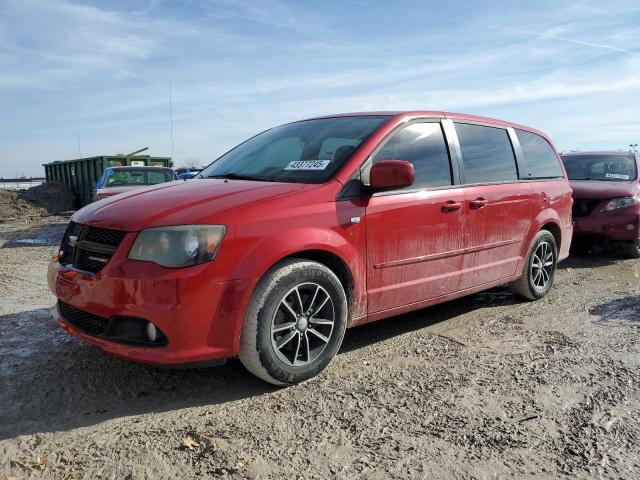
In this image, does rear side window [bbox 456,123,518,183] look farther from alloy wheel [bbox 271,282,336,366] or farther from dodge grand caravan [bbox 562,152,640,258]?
dodge grand caravan [bbox 562,152,640,258]

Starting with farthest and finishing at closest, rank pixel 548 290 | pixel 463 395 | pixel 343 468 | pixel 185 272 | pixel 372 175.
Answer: pixel 548 290 → pixel 372 175 → pixel 463 395 → pixel 185 272 → pixel 343 468

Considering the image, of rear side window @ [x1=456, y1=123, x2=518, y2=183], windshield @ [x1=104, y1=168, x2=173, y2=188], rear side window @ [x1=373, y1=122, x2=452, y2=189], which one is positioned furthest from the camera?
windshield @ [x1=104, y1=168, x2=173, y2=188]

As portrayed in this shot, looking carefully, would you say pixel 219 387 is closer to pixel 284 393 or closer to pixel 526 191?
pixel 284 393

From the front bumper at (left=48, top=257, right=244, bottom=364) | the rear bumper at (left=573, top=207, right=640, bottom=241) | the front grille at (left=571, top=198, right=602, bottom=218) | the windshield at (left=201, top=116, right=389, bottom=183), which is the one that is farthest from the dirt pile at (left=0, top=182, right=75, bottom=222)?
the front bumper at (left=48, top=257, right=244, bottom=364)

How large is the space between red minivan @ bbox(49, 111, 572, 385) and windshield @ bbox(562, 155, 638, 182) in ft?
14.9

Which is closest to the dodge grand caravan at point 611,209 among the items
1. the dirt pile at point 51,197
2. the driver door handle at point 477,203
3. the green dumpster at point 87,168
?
the driver door handle at point 477,203

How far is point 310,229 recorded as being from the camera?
332cm

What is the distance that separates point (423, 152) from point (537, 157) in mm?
2056

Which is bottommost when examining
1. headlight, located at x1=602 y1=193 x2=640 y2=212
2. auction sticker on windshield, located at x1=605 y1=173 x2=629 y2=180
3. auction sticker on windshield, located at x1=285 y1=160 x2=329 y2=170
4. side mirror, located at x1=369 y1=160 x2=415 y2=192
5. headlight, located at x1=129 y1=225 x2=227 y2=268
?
headlight, located at x1=602 y1=193 x2=640 y2=212

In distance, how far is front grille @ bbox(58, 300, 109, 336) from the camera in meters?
3.11

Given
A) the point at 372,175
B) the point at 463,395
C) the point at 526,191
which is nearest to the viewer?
the point at 463,395

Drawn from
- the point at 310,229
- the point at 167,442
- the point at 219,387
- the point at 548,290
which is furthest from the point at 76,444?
the point at 548,290

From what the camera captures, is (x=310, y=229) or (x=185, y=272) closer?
(x=185, y=272)

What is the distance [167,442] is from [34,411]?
872mm
